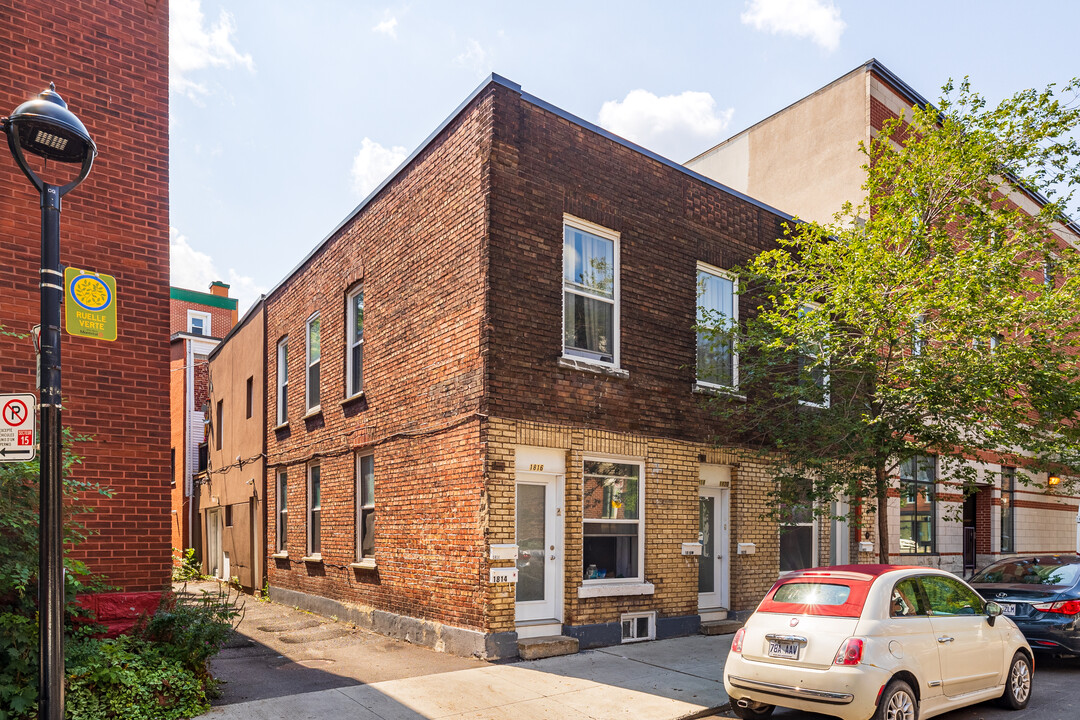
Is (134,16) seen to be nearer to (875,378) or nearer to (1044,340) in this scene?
(875,378)

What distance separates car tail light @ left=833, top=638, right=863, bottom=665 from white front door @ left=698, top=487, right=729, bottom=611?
600 cm

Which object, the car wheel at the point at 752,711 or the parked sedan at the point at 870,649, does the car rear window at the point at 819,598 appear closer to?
the parked sedan at the point at 870,649

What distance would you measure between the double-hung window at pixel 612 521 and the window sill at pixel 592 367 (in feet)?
4.07

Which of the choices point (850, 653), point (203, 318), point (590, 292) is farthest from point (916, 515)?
point (203, 318)

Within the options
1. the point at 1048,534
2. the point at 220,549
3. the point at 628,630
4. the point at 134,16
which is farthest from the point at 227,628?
the point at 1048,534

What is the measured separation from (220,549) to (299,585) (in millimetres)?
7353

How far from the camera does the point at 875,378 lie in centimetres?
1088

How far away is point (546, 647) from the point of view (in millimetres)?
9711

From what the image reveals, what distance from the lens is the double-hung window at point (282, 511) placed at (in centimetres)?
1681

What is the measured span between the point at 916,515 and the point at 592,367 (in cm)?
1133

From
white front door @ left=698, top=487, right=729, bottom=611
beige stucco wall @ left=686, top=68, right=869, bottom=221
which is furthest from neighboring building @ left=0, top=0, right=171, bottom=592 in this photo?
beige stucco wall @ left=686, top=68, right=869, bottom=221

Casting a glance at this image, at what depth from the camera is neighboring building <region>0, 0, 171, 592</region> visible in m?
7.76

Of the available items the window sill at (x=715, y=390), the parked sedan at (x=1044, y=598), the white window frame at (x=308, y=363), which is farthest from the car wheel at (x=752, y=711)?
the white window frame at (x=308, y=363)

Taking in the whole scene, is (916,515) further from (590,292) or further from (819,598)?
(819,598)
